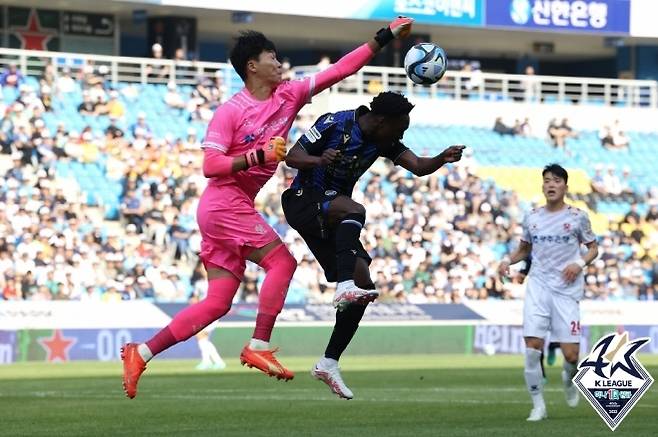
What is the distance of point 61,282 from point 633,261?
48.8ft

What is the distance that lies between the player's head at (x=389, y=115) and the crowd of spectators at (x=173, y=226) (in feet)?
59.4

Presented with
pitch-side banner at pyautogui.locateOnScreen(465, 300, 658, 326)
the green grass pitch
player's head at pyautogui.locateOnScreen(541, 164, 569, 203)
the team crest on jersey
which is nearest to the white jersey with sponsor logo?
player's head at pyautogui.locateOnScreen(541, 164, 569, 203)

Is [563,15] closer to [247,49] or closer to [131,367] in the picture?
[247,49]

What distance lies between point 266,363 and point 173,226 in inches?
819

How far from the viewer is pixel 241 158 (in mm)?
12023

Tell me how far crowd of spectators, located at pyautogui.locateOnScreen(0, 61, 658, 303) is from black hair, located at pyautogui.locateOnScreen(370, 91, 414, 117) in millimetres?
18212

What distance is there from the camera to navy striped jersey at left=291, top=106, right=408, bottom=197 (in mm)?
12453

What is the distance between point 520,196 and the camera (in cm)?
4081

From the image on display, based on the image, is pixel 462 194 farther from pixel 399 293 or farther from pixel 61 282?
pixel 61 282

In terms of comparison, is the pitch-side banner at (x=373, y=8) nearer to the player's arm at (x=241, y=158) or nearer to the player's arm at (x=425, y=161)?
the player's arm at (x=425, y=161)

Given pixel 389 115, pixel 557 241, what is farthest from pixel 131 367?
pixel 557 241

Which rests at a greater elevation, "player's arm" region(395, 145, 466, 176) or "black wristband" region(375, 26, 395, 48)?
"black wristband" region(375, 26, 395, 48)

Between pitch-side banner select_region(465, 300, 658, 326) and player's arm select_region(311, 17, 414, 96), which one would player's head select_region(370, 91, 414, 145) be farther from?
pitch-side banner select_region(465, 300, 658, 326)

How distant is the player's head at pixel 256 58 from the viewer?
12422mm
